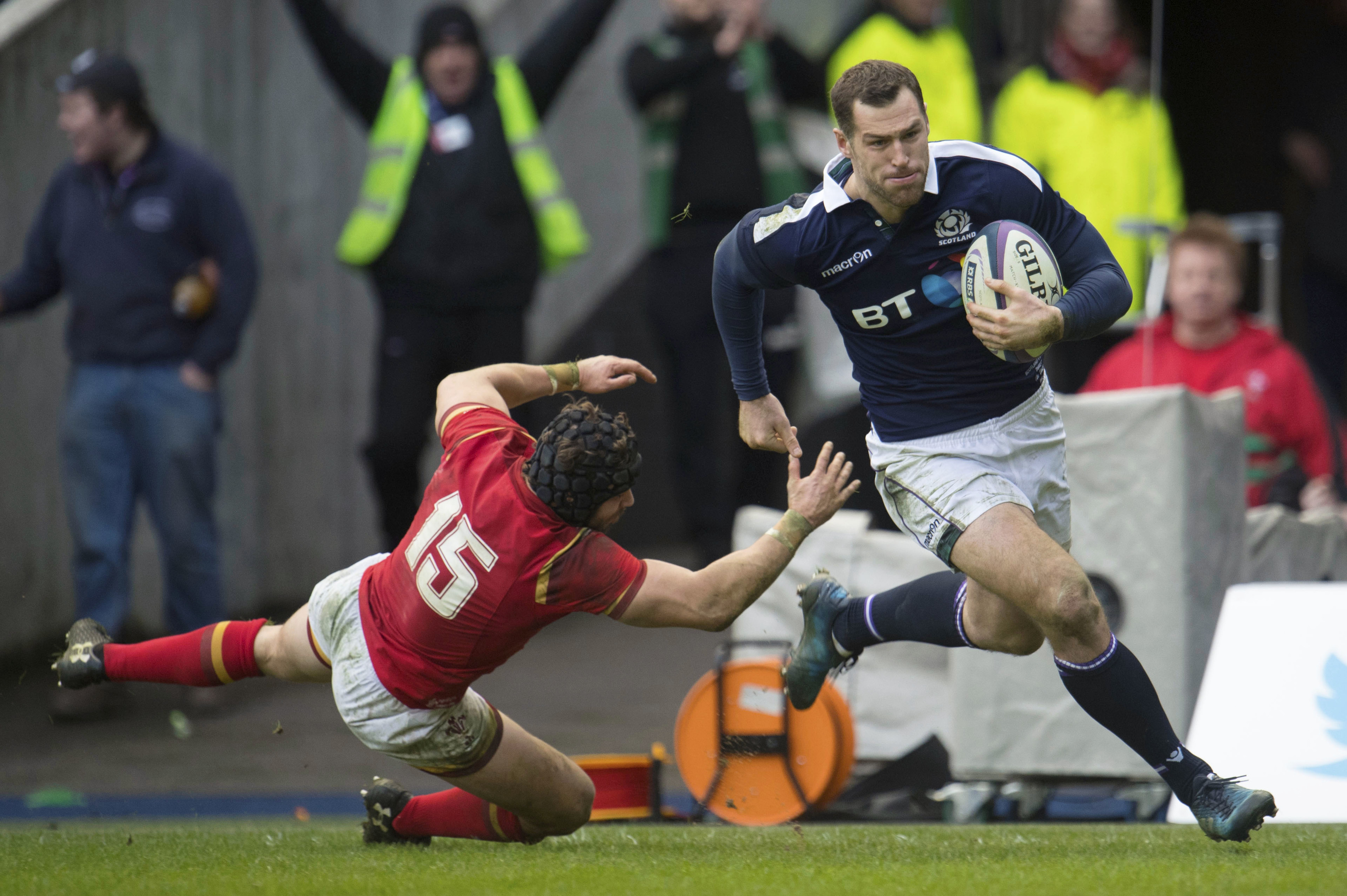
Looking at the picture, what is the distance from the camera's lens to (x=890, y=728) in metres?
7.05

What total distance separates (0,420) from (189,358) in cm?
152

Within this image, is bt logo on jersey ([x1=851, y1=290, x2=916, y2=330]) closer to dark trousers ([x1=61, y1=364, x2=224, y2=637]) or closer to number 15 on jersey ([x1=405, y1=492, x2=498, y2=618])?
number 15 on jersey ([x1=405, y1=492, x2=498, y2=618])

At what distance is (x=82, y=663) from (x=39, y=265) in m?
4.08

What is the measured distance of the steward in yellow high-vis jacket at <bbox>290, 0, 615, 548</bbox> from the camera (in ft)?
28.6

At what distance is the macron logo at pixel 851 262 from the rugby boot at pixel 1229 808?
1.73 meters

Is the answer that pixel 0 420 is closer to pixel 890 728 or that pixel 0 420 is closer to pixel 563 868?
pixel 890 728

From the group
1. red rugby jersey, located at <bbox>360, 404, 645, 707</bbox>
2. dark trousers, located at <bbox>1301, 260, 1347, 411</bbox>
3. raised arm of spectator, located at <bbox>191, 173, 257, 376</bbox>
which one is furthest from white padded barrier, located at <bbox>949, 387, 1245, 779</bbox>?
dark trousers, located at <bbox>1301, 260, 1347, 411</bbox>

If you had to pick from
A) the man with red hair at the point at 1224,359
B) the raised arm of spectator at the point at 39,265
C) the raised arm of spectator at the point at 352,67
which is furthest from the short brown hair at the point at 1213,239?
the raised arm of spectator at the point at 39,265

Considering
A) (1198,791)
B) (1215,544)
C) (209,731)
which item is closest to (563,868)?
(1198,791)

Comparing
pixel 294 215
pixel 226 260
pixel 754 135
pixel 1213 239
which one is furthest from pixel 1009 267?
pixel 294 215

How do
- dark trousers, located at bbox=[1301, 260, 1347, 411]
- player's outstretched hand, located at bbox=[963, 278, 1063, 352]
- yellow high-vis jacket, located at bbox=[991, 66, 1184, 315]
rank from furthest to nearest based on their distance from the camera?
dark trousers, located at bbox=[1301, 260, 1347, 411] → yellow high-vis jacket, located at bbox=[991, 66, 1184, 315] → player's outstretched hand, located at bbox=[963, 278, 1063, 352]

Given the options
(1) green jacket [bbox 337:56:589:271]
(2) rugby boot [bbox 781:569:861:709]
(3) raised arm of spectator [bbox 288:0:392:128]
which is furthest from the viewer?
(3) raised arm of spectator [bbox 288:0:392:128]

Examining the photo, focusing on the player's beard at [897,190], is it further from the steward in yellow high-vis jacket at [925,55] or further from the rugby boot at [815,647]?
the steward in yellow high-vis jacket at [925,55]

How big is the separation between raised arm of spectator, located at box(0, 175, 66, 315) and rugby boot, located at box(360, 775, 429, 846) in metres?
4.34
